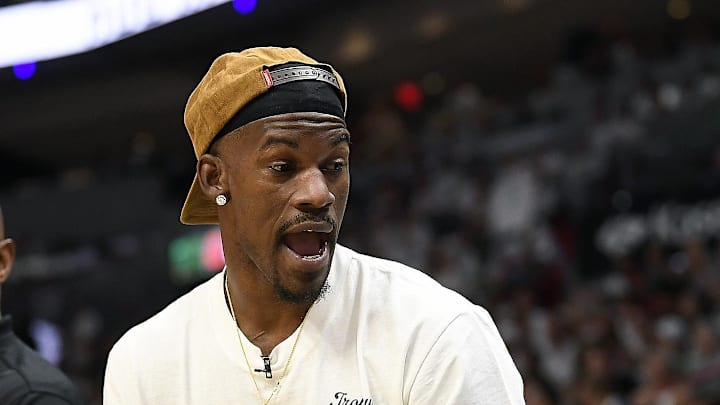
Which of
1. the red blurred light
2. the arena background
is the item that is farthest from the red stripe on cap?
the red blurred light

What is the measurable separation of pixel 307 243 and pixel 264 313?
237 mm

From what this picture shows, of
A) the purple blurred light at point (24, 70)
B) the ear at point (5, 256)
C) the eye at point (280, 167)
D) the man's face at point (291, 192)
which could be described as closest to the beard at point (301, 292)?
the man's face at point (291, 192)

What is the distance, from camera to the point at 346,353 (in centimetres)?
210

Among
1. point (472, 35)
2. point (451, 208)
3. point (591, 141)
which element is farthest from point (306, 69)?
point (472, 35)

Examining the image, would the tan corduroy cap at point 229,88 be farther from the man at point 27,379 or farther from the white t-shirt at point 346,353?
the man at point 27,379

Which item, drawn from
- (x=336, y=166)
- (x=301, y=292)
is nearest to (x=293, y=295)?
(x=301, y=292)

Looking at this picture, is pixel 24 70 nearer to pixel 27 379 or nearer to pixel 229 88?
pixel 27 379

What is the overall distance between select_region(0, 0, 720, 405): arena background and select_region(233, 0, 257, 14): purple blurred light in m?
0.08

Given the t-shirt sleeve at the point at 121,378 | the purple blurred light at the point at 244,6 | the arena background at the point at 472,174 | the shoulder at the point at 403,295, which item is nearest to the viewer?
the shoulder at the point at 403,295

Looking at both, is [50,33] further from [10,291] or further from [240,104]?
[240,104]

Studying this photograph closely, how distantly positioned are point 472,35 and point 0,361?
8.90 metres

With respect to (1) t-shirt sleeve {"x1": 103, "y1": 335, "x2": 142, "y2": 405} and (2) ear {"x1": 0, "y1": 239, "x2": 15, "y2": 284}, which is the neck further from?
(2) ear {"x1": 0, "y1": 239, "x2": 15, "y2": 284}

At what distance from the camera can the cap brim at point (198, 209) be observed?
227 cm

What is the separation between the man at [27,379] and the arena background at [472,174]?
409 cm
